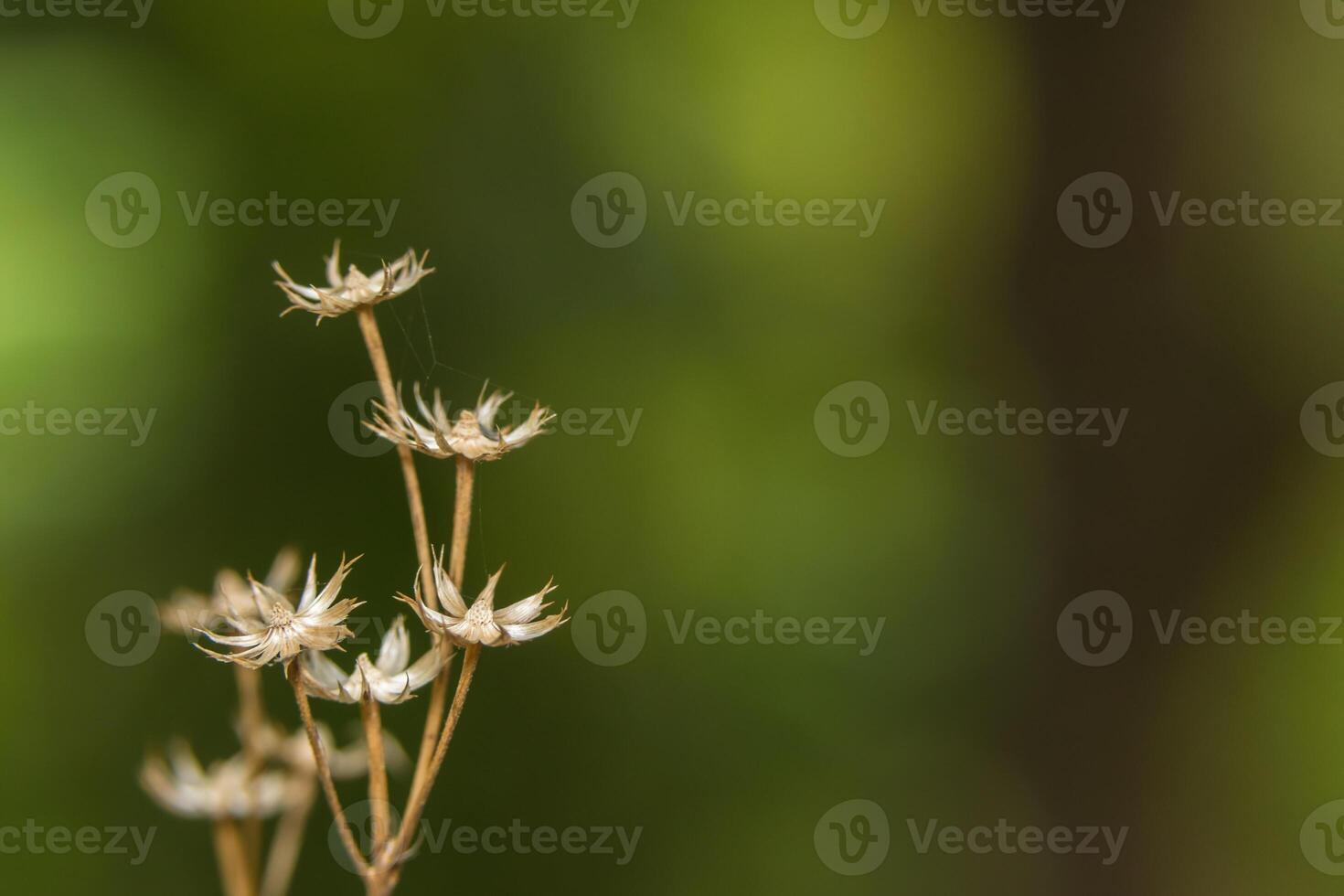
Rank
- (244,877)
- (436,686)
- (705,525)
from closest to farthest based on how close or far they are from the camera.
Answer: (436,686) → (244,877) → (705,525)

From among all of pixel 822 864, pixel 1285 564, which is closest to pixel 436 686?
pixel 1285 564

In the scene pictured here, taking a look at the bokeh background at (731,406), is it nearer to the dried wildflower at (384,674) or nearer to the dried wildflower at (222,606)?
the dried wildflower at (222,606)

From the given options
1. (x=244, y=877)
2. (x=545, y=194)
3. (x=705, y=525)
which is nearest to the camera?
(x=244, y=877)

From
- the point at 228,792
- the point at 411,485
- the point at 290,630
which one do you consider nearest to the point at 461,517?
the point at 411,485

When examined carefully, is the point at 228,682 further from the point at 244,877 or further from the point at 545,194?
the point at 244,877

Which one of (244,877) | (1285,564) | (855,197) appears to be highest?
(855,197)

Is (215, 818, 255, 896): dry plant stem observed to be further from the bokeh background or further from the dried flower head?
the bokeh background

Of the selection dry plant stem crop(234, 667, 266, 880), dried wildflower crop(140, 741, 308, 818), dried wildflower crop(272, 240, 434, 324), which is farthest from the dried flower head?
dried wildflower crop(140, 741, 308, 818)

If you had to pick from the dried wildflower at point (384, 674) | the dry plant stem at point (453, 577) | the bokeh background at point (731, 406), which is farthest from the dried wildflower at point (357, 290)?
the bokeh background at point (731, 406)
